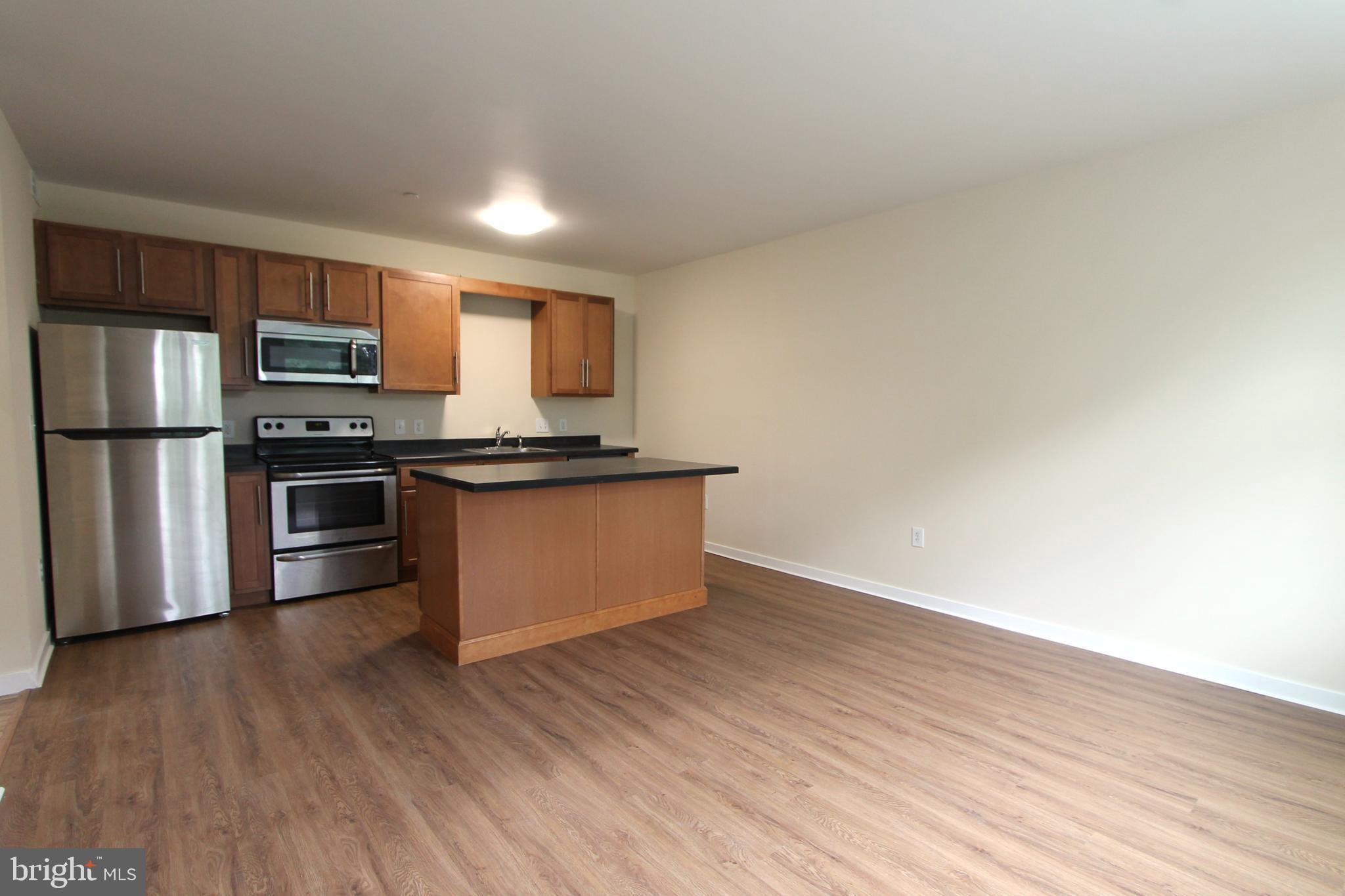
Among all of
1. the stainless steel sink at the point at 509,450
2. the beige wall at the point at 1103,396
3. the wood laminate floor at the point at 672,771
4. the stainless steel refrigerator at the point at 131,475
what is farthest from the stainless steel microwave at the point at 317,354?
the beige wall at the point at 1103,396

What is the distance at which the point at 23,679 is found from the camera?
2.76 m

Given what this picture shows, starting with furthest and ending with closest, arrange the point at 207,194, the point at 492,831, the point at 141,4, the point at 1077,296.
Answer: the point at 207,194, the point at 1077,296, the point at 141,4, the point at 492,831

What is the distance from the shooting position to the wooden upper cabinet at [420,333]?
4684 mm

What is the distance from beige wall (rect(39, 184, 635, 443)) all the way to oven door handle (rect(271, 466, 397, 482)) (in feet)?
2.24

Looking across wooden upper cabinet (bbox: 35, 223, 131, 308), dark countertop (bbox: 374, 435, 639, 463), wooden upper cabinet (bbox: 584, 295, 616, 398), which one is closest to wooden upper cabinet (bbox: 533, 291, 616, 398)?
wooden upper cabinet (bbox: 584, 295, 616, 398)

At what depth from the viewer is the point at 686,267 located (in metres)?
5.80

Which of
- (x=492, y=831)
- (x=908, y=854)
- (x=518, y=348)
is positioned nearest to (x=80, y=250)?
(x=518, y=348)

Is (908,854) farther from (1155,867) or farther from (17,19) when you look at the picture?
(17,19)

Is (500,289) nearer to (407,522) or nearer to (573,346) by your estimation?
(573,346)

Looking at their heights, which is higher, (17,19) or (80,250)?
(17,19)

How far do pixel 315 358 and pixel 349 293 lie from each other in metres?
0.52

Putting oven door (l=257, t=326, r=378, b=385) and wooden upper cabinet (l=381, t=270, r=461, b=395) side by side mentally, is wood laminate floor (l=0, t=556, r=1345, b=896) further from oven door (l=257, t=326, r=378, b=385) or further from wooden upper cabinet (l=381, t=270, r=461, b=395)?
wooden upper cabinet (l=381, t=270, r=461, b=395)

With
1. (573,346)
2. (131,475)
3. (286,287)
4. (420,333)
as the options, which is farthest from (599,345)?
(131,475)

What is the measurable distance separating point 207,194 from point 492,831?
4.06 meters
